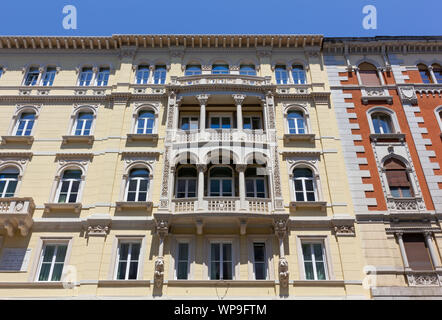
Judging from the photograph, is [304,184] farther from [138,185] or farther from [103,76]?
[103,76]

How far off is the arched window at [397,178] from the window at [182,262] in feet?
35.1

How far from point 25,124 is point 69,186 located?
561 centimetres

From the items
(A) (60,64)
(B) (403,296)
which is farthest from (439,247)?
(A) (60,64)

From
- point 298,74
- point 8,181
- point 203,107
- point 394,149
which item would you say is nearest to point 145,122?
point 203,107

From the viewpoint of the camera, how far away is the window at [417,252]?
1672cm

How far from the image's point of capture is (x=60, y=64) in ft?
80.1

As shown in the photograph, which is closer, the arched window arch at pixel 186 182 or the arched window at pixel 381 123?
the arched window arch at pixel 186 182

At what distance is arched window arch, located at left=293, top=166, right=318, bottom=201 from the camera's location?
18828 mm

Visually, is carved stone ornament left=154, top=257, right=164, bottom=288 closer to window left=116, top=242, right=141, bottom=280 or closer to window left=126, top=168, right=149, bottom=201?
window left=116, top=242, right=141, bottom=280

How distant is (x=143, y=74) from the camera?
2394 centimetres

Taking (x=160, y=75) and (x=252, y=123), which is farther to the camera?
(x=160, y=75)

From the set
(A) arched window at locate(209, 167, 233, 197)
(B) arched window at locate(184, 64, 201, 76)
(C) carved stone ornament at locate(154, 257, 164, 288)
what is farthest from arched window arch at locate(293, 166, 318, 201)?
(B) arched window at locate(184, 64, 201, 76)

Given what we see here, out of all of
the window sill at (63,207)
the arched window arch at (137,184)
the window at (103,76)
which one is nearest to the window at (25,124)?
the window at (103,76)

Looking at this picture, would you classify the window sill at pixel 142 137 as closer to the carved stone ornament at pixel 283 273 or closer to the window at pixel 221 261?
the window at pixel 221 261
